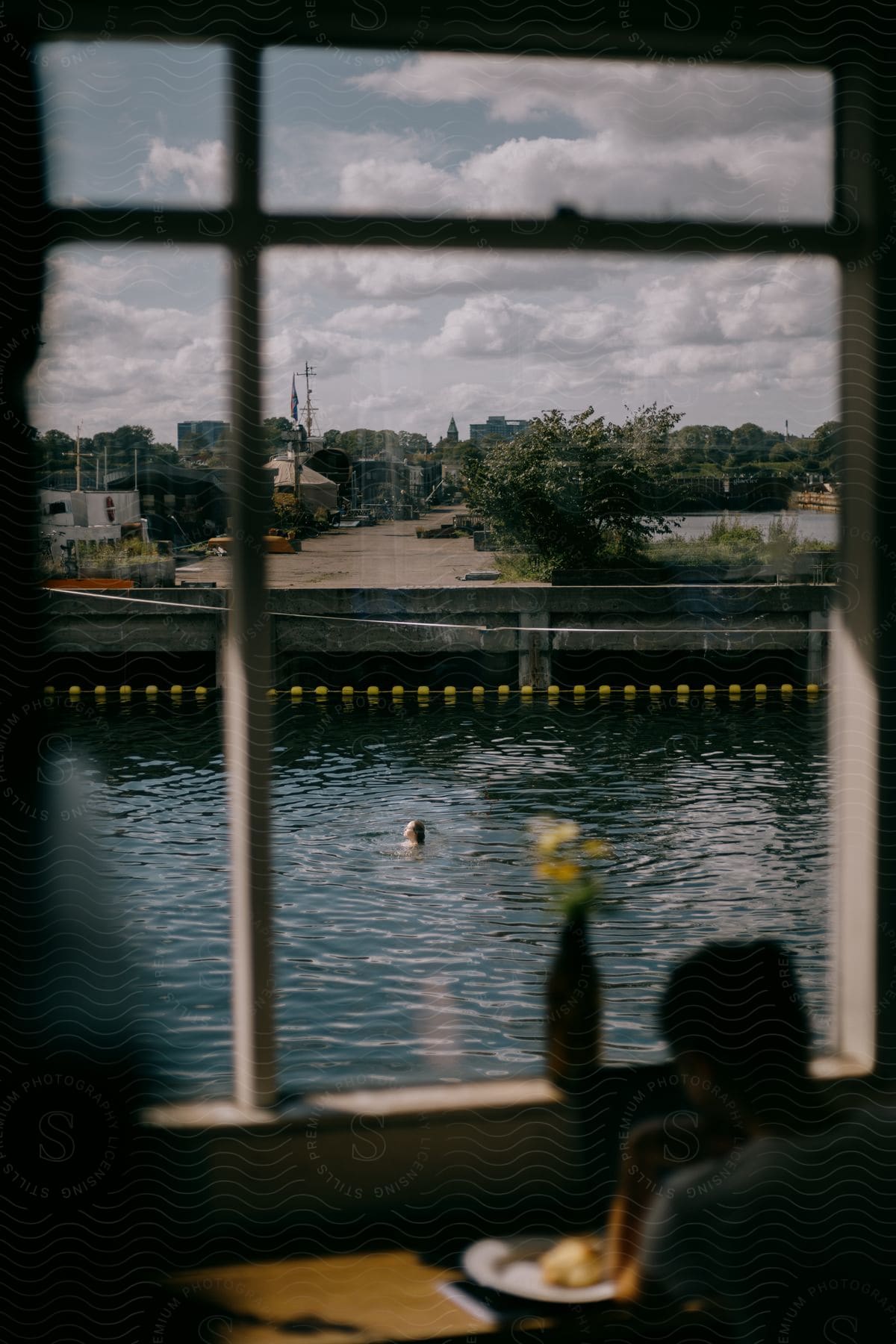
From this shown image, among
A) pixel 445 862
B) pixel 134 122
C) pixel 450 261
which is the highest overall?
pixel 134 122

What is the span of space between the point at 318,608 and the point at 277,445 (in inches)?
11.0

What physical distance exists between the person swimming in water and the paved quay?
0.58m

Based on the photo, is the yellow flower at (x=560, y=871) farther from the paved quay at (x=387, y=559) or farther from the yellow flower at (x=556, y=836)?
the paved quay at (x=387, y=559)

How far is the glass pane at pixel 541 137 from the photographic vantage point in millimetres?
1815

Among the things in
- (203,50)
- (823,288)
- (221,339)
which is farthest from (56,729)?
(823,288)

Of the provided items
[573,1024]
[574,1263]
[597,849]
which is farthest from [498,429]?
[574,1263]

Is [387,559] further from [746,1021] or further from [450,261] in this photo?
[746,1021]

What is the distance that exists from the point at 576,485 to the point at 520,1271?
1.31m

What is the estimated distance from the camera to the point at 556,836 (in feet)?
7.01

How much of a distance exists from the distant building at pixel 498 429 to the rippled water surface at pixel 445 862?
0.49 m

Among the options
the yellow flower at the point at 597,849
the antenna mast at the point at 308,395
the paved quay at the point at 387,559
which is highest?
the antenna mast at the point at 308,395

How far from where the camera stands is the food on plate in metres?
1.83

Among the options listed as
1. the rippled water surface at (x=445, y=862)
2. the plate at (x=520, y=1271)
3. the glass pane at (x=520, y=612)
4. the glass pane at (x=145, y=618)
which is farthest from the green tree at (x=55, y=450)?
the plate at (x=520, y=1271)

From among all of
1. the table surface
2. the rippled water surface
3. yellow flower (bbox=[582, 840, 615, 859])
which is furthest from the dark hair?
the table surface
